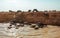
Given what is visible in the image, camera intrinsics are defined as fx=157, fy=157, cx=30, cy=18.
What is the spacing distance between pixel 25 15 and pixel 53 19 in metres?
3.90

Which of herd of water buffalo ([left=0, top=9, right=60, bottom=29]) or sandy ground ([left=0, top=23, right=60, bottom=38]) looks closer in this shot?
sandy ground ([left=0, top=23, right=60, bottom=38])

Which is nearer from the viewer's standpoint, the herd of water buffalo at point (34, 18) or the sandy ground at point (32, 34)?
the sandy ground at point (32, 34)

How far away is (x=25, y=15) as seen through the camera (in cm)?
1858

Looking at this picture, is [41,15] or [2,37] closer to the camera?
[2,37]

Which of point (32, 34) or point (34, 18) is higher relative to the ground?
point (34, 18)

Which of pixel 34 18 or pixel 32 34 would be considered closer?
pixel 32 34

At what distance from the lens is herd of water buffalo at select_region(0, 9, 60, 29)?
52.2 feet

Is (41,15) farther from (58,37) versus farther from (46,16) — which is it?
(58,37)

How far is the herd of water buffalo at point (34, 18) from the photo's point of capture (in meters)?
15.9

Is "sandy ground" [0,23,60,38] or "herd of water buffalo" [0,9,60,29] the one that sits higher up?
"herd of water buffalo" [0,9,60,29]

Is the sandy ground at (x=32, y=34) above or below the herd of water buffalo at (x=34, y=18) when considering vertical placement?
below

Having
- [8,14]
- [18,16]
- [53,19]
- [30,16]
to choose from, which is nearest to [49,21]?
[53,19]

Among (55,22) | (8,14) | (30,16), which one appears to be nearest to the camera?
(55,22)

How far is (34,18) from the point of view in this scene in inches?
693
